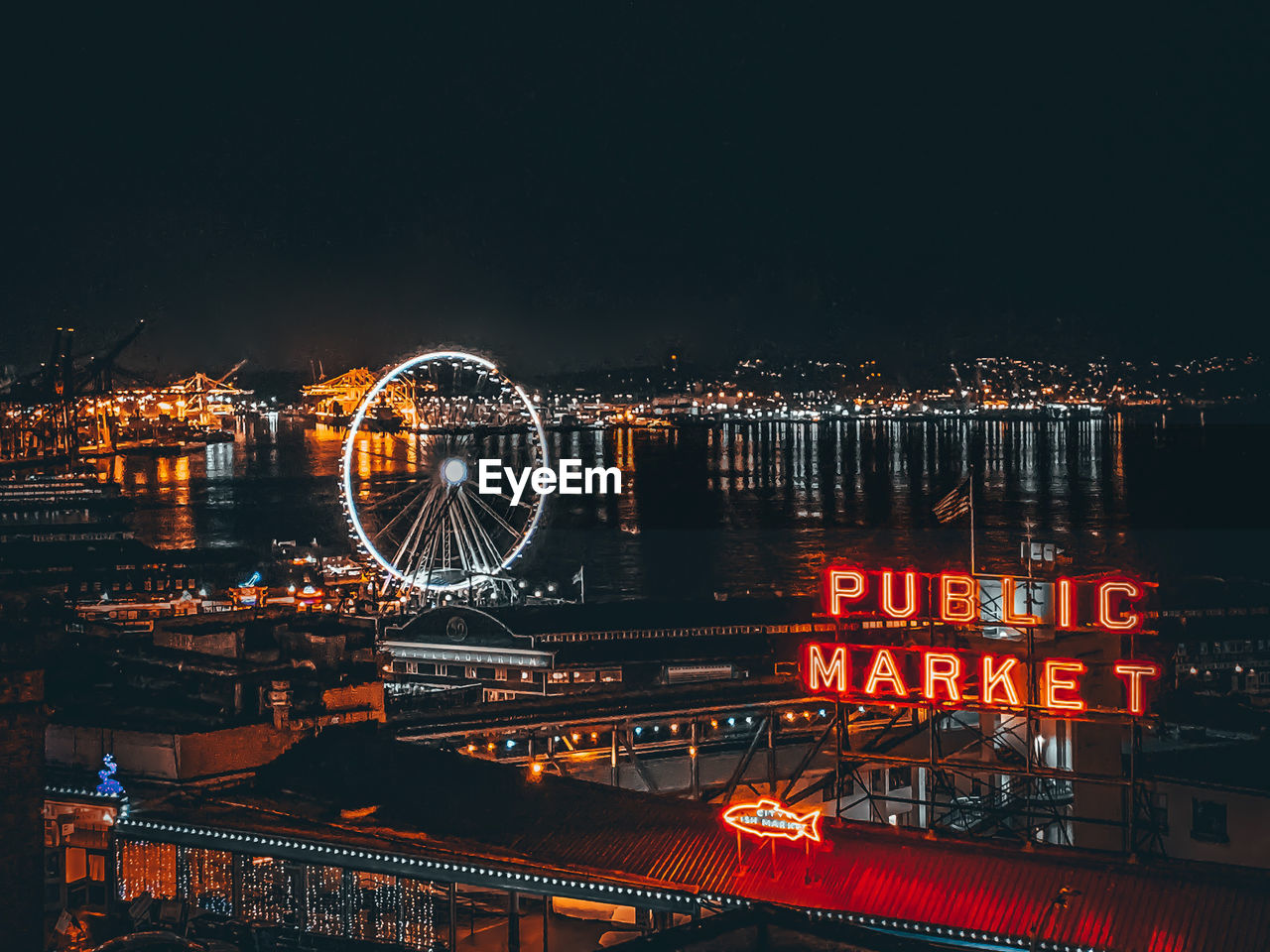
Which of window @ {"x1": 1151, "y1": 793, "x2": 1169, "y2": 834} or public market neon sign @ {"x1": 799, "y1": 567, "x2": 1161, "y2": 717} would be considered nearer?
public market neon sign @ {"x1": 799, "y1": 567, "x2": 1161, "y2": 717}

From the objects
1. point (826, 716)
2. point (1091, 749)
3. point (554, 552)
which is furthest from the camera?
point (554, 552)

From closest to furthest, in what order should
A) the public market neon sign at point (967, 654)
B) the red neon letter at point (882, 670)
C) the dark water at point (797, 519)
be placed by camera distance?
the public market neon sign at point (967, 654) < the red neon letter at point (882, 670) < the dark water at point (797, 519)

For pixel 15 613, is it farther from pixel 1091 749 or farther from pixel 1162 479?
pixel 1162 479

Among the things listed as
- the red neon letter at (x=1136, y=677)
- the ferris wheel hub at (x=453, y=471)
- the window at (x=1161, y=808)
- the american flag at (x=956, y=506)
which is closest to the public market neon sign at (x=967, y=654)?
the red neon letter at (x=1136, y=677)

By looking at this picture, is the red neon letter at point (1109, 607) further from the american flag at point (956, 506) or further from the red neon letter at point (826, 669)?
the american flag at point (956, 506)

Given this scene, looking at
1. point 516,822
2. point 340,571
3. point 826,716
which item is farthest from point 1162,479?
point 516,822

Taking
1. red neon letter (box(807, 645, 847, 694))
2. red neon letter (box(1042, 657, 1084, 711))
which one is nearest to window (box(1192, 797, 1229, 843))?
red neon letter (box(1042, 657, 1084, 711))

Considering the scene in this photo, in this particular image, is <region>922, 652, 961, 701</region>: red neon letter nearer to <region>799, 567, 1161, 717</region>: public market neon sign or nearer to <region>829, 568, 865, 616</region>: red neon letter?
<region>799, 567, 1161, 717</region>: public market neon sign
